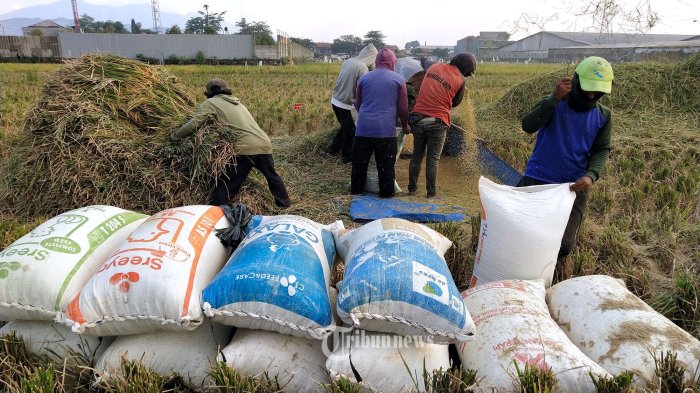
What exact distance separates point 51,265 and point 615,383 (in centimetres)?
228

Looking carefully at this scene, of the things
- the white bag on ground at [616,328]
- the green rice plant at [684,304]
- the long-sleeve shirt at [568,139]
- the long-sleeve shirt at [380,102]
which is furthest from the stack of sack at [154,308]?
the long-sleeve shirt at [380,102]

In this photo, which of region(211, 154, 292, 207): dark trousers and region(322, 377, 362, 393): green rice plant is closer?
region(322, 377, 362, 393): green rice plant

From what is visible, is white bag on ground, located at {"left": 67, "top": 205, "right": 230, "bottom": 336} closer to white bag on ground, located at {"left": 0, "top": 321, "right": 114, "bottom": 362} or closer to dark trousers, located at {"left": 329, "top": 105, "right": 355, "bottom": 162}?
white bag on ground, located at {"left": 0, "top": 321, "right": 114, "bottom": 362}

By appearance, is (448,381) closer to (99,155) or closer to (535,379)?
(535,379)

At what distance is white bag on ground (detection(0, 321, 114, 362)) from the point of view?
1927 millimetres

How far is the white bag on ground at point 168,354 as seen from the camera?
182 cm

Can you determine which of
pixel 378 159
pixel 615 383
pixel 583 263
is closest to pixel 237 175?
pixel 378 159

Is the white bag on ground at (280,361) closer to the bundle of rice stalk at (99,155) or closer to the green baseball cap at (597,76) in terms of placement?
the green baseball cap at (597,76)

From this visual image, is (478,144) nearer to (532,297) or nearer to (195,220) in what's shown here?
(532,297)

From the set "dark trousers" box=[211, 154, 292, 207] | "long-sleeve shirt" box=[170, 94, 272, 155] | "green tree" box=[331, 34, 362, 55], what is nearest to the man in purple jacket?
"dark trousers" box=[211, 154, 292, 207]

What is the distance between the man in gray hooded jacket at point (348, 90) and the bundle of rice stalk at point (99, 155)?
2.14 metres

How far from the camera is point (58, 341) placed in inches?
76.8

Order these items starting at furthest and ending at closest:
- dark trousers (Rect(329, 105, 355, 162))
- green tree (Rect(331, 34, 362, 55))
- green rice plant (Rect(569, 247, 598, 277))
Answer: green tree (Rect(331, 34, 362, 55))
dark trousers (Rect(329, 105, 355, 162))
green rice plant (Rect(569, 247, 598, 277))

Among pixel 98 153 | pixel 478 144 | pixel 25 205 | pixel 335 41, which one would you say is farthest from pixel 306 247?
pixel 335 41
